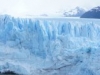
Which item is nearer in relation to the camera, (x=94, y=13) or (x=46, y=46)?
(x=46, y=46)

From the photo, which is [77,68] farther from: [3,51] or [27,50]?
[3,51]

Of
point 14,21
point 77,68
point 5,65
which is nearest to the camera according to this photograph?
point 77,68

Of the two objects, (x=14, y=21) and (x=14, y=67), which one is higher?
(x=14, y=21)

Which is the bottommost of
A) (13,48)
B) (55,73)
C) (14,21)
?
(55,73)

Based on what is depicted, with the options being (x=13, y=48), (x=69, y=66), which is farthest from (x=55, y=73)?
(x=13, y=48)

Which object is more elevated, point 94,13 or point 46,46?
point 94,13

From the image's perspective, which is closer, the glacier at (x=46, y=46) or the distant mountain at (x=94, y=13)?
the glacier at (x=46, y=46)

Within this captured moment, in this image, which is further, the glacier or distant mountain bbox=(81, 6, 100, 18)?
distant mountain bbox=(81, 6, 100, 18)

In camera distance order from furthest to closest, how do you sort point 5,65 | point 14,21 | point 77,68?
point 14,21 < point 5,65 < point 77,68
